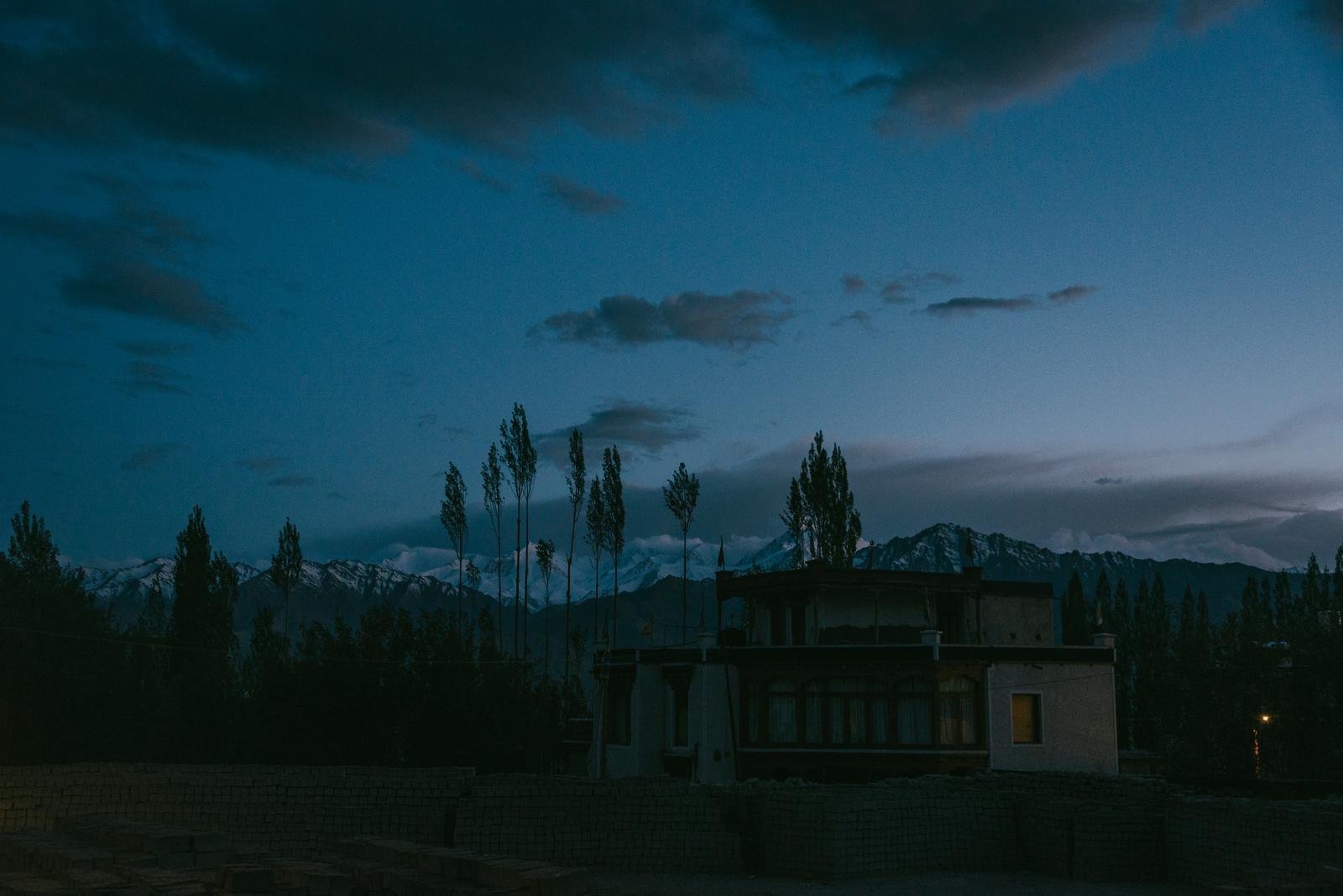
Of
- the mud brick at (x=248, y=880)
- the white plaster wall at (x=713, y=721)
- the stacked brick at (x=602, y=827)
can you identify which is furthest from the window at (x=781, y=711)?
the mud brick at (x=248, y=880)

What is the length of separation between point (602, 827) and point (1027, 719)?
20.7 meters

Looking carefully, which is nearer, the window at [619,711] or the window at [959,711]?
the window at [959,711]

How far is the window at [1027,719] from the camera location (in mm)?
40812

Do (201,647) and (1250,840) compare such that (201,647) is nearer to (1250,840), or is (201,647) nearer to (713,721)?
(713,721)

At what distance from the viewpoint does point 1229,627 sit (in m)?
51.7

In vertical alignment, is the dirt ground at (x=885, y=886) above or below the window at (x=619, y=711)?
below

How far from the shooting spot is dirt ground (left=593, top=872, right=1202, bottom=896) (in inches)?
913

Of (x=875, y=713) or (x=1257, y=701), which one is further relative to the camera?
(x=1257, y=701)

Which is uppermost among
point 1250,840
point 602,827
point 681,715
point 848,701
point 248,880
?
point 848,701

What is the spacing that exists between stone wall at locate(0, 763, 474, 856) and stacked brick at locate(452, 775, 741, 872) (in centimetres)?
82

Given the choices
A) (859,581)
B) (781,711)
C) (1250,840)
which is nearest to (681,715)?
(781,711)

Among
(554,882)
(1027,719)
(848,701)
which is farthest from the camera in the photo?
(1027,719)

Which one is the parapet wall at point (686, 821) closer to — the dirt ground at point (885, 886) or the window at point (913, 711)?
the dirt ground at point (885, 886)

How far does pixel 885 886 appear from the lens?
78.5 ft
